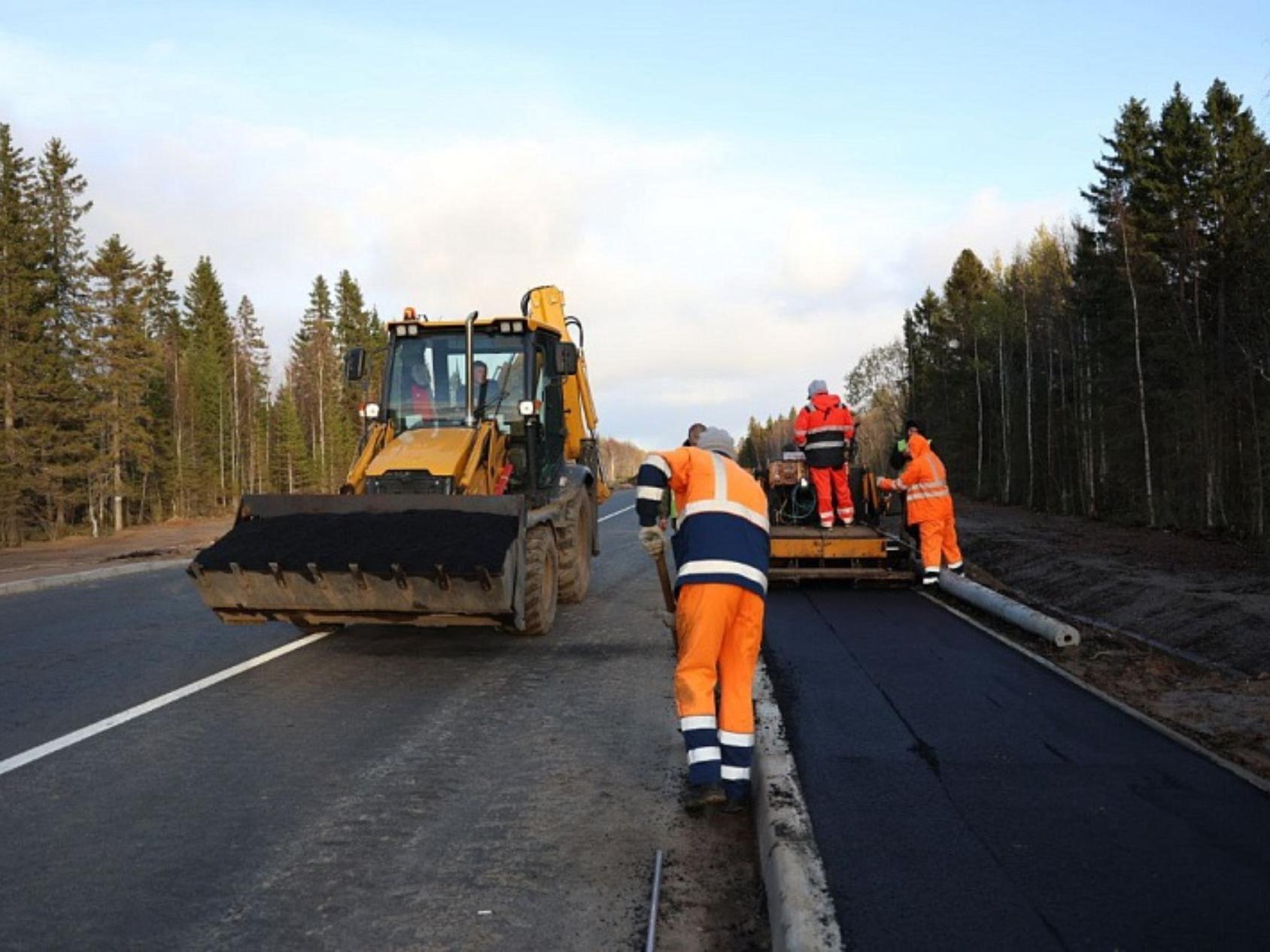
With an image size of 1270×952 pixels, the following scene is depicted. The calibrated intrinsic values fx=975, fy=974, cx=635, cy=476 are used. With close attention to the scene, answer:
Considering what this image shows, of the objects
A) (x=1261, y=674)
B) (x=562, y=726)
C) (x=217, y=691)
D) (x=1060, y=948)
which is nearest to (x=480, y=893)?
(x=1060, y=948)

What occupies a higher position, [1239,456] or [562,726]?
[1239,456]

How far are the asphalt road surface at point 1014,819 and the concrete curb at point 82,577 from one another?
444 inches

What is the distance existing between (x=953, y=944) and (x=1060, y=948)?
349 mm

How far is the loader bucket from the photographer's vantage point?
726cm

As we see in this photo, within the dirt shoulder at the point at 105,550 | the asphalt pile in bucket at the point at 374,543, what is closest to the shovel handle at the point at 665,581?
the asphalt pile in bucket at the point at 374,543

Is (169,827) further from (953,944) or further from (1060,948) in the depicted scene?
(1060,948)

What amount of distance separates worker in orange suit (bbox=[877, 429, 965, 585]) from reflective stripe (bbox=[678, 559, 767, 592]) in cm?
743

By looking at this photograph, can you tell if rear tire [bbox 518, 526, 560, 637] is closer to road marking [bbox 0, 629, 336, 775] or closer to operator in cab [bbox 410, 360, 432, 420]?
operator in cab [bbox 410, 360, 432, 420]

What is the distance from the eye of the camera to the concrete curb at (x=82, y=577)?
43.9ft

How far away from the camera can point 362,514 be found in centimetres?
814

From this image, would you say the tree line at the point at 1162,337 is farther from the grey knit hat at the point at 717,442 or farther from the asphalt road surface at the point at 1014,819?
the grey knit hat at the point at 717,442

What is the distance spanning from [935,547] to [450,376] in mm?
6083

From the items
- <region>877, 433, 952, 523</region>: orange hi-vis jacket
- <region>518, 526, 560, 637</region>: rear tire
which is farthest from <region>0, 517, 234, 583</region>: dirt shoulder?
<region>877, 433, 952, 523</region>: orange hi-vis jacket

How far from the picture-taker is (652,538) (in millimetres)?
5363
